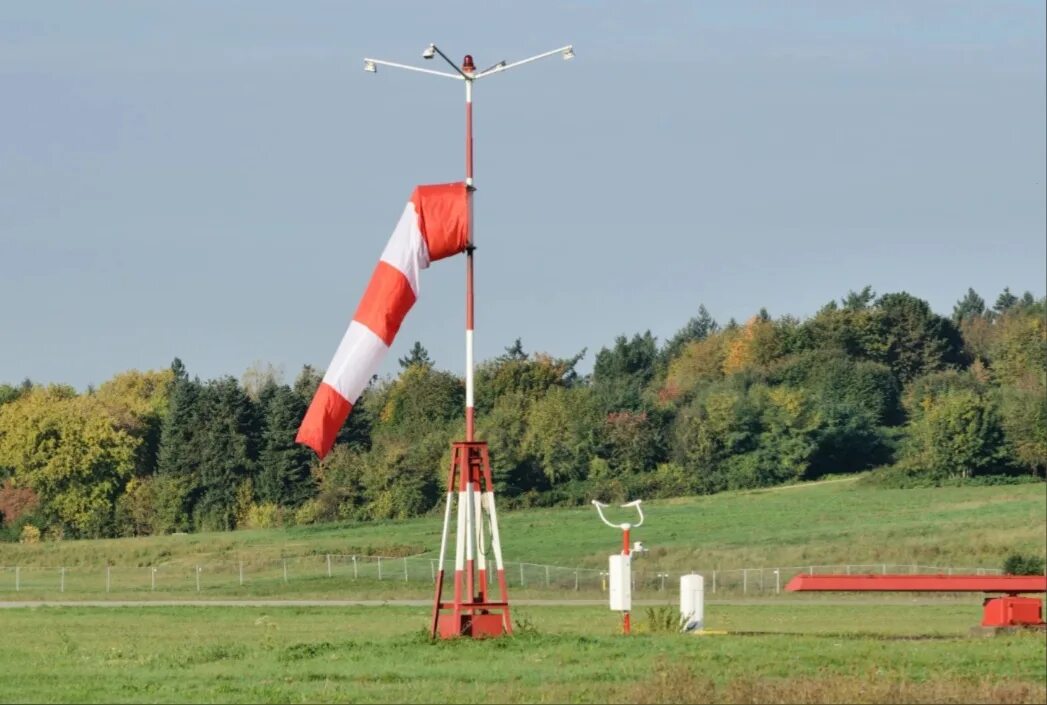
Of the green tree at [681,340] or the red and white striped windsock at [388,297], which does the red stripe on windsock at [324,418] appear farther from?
the green tree at [681,340]

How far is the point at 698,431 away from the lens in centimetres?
10131

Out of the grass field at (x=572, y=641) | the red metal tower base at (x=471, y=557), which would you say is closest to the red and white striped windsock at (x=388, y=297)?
the red metal tower base at (x=471, y=557)

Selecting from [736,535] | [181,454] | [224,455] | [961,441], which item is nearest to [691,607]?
[736,535]

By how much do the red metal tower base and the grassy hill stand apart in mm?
33037

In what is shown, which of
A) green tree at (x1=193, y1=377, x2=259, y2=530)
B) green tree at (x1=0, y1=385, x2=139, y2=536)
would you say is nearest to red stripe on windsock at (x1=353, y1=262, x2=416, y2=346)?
green tree at (x1=193, y1=377, x2=259, y2=530)

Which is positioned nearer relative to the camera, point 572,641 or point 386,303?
point 572,641

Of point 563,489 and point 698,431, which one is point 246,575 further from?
point 698,431

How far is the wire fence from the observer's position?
5228 cm

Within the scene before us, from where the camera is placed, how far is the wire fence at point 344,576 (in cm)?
5228

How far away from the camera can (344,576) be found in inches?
2264

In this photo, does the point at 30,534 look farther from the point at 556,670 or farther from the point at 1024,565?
the point at 556,670

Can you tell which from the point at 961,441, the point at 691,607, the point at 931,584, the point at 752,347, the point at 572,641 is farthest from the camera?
the point at 752,347

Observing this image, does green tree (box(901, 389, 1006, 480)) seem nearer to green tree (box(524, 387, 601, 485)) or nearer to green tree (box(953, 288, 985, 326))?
green tree (box(524, 387, 601, 485))

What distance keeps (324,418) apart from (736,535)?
50.3m
